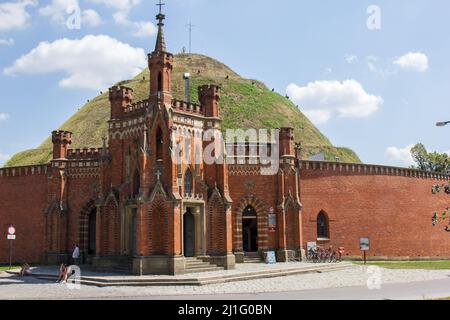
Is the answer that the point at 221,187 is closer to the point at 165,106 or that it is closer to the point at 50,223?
the point at 165,106

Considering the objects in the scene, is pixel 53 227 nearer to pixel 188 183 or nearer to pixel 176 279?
pixel 188 183

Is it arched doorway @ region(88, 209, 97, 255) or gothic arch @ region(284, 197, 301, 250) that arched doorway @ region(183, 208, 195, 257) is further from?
gothic arch @ region(284, 197, 301, 250)

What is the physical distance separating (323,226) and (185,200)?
13744mm

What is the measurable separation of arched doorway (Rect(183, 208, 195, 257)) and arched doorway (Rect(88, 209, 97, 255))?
7706mm

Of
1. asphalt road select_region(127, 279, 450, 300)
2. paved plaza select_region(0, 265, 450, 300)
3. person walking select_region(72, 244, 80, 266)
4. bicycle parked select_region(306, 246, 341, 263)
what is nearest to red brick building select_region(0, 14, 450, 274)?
person walking select_region(72, 244, 80, 266)

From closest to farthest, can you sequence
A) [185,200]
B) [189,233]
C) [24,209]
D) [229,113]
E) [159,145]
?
[159,145], [185,200], [189,233], [24,209], [229,113]

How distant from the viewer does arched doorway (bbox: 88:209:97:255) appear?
3378cm

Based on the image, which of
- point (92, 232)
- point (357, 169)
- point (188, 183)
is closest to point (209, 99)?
point (188, 183)

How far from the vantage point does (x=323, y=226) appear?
3784 cm

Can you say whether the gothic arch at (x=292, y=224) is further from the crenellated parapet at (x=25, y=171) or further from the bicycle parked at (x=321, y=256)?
the crenellated parapet at (x=25, y=171)

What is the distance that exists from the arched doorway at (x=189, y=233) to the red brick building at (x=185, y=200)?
0.20 feet

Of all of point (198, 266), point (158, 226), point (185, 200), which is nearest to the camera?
point (158, 226)

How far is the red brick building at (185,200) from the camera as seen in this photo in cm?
2778

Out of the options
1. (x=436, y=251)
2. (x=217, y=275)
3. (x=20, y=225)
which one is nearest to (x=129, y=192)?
(x=217, y=275)
